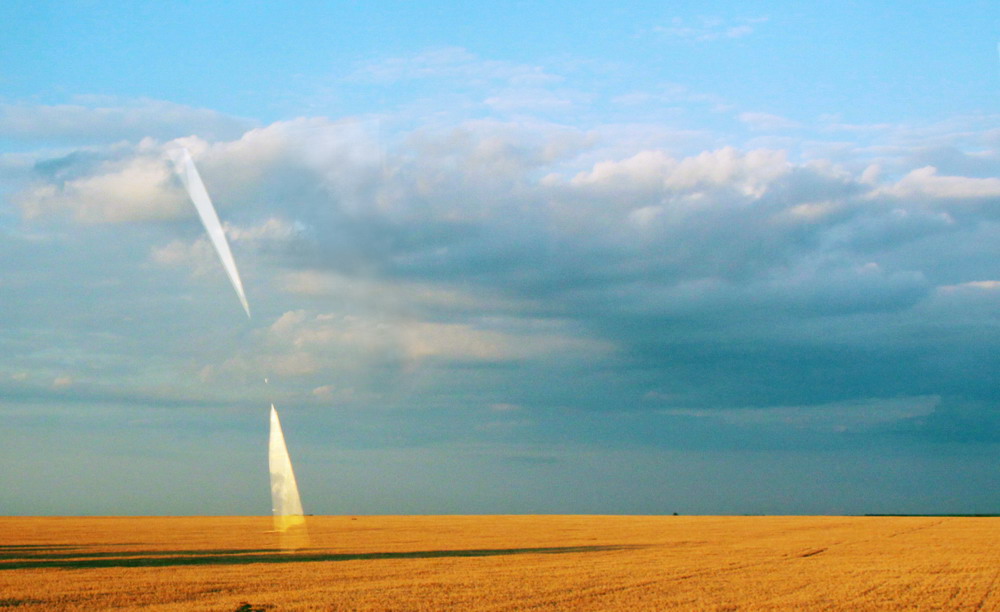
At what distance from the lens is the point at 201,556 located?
52.3m

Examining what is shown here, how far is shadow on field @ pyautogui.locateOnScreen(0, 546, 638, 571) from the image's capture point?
4674 centimetres

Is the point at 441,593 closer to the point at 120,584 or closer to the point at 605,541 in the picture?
the point at 120,584

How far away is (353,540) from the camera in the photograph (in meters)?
71.4

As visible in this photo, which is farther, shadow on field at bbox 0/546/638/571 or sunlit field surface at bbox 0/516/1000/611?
shadow on field at bbox 0/546/638/571

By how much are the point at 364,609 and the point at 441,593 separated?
16.1ft

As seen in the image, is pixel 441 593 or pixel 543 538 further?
pixel 543 538

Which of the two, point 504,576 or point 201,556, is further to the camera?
point 201,556

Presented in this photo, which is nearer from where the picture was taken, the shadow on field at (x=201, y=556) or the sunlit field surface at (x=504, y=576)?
the sunlit field surface at (x=504, y=576)

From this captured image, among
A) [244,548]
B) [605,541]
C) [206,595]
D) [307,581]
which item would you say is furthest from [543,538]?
[206,595]

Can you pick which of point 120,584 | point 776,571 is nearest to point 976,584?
point 776,571

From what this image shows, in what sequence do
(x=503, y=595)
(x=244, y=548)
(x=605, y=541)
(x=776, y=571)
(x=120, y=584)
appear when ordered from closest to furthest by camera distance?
(x=503, y=595)
(x=120, y=584)
(x=776, y=571)
(x=244, y=548)
(x=605, y=541)

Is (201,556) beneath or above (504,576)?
above

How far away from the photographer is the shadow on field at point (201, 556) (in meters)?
46.7

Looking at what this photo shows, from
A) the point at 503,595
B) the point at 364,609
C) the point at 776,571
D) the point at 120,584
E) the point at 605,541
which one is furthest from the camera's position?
the point at 605,541
